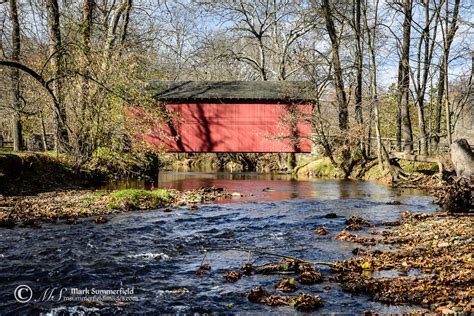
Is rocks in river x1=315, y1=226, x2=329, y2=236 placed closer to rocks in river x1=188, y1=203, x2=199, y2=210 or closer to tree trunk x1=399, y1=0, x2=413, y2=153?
rocks in river x1=188, y1=203, x2=199, y2=210

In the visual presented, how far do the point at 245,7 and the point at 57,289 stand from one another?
91.2 feet

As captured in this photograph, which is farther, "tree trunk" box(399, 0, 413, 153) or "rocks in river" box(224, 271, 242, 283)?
"tree trunk" box(399, 0, 413, 153)

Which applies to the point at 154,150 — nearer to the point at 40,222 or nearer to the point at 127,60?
the point at 127,60

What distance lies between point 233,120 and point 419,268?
17.5 metres

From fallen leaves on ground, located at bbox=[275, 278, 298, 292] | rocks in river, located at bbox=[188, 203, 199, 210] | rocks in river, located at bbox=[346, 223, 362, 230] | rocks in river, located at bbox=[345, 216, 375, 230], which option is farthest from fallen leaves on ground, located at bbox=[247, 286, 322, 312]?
rocks in river, located at bbox=[188, 203, 199, 210]

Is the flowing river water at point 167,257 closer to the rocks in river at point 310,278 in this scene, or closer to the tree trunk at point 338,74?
the rocks in river at point 310,278

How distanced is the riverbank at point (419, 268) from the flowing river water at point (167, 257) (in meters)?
0.22

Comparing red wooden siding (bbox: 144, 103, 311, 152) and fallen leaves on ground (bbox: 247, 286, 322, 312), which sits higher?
red wooden siding (bbox: 144, 103, 311, 152)

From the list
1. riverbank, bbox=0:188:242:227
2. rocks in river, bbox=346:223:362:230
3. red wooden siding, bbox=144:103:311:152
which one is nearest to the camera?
rocks in river, bbox=346:223:362:230

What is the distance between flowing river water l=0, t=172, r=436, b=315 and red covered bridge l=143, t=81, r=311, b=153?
1148cm

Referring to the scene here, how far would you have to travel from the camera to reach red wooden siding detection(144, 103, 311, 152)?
21.9 metres

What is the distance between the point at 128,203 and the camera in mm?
10578

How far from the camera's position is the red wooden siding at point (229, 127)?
21906 millimetres

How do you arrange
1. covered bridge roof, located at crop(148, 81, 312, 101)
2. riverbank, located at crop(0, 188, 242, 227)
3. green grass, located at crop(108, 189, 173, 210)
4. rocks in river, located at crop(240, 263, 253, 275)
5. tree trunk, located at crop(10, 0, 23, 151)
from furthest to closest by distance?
covered bridge roof, located at crop(148, 81, 312, 101) < tree trunk, located at crop(10, 0, 23, 151) < green grass, located at crop(108, 189, 173, 210) < riverbank, located at crop(0, 188, 242, 227) < rocks in river, located at crop(240, 263, 253, 275)
